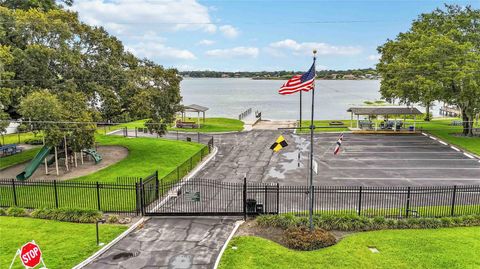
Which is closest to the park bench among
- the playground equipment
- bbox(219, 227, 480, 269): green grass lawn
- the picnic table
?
the picnic table

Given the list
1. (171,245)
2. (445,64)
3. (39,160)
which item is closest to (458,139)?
(445,64)

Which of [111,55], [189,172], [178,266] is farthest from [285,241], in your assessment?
[111,55]

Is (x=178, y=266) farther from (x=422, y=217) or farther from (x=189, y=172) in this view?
(x=189, y=172)

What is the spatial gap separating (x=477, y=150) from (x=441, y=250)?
867 inches

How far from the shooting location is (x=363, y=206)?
18422 mm

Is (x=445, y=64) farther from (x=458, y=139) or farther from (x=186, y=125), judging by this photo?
A: (x=186, y=125)

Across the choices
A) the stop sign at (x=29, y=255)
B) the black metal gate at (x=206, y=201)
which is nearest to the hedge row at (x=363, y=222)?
the black metal gate at (x=206, y=201)

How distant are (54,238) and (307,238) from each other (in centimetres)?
942

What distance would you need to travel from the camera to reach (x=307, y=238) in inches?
561

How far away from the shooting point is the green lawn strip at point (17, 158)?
27500 mm

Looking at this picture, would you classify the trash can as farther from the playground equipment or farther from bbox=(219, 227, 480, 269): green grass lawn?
the playground equipment

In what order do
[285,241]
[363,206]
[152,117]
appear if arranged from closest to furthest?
[285,241], [363,206], [152,117]

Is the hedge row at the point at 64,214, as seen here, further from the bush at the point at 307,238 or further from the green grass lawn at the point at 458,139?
the green grass lawn at the point at 458,139

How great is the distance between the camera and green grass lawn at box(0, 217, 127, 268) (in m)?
12.9
